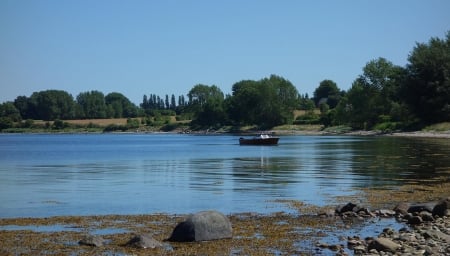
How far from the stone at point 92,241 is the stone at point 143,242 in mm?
814

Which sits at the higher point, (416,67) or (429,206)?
(416,67)

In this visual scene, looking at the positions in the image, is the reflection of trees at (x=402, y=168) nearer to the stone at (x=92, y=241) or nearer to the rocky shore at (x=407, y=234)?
the rocky shore at (x=407, y=234)

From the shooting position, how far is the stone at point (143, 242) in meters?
17.6

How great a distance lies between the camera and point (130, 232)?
20328mm

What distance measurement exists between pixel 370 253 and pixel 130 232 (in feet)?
26.5

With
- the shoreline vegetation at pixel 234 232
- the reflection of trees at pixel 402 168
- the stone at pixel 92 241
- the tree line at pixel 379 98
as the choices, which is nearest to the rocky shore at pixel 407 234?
the shoreline vegetation at pixel 234 232

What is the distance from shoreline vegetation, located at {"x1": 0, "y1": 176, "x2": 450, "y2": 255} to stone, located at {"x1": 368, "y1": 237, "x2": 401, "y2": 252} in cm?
40

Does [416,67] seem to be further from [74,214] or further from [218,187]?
[74,214]

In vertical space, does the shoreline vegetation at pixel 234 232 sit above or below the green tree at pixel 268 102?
below

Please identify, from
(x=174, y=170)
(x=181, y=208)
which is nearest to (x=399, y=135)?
(x=174, y=170)

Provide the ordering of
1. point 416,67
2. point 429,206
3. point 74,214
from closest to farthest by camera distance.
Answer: point 429,206 < point 74,214 < point 416,67

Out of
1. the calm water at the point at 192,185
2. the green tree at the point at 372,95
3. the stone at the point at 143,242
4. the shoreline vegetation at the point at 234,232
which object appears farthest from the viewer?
the green tree at the point at 372,95

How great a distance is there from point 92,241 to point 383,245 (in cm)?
824

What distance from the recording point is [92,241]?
59.2ft
